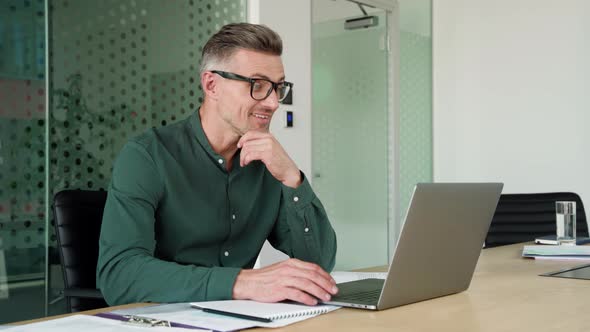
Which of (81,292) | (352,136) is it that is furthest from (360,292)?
(352,136)

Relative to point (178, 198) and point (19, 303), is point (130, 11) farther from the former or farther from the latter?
point (178, 198)

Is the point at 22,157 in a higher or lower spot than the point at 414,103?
lower

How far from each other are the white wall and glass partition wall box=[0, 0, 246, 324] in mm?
2906

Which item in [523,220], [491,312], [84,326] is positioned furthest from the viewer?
[523,220]

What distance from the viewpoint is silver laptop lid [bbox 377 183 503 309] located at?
1.24 meters

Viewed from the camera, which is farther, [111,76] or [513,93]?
[513,93]

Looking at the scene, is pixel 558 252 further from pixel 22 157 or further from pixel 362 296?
pixel 22 157

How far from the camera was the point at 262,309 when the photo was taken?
1229 millimetres

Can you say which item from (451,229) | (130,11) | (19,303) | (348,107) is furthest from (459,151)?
(451,229)

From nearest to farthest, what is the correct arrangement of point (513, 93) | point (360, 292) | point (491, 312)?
point (491, 312) < point (360, 292) < point (513, 93)

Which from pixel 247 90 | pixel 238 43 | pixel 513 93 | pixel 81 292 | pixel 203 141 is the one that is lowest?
pixel 81 292

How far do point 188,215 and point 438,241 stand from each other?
72 cm

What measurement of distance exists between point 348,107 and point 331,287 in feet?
12.8

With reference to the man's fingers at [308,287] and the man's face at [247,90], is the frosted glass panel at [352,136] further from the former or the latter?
the man's fingers at [308,287]
